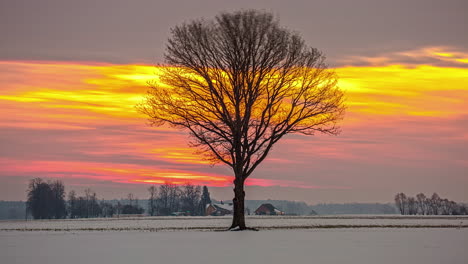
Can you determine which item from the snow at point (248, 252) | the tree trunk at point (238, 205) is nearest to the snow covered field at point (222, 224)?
the tree trunk at point (238, 205)

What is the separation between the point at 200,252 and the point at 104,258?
435 cm

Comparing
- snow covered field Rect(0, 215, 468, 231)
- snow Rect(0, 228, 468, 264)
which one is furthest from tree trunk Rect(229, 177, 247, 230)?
snow Rect(0, 228, 468, 264)

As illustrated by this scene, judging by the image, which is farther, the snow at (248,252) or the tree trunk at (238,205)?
the tree trunk at (238,205)

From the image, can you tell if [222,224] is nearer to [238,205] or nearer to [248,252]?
[238,205]

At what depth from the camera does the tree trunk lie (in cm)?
5025

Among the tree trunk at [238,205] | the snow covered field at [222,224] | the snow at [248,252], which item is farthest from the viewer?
the snow covered field at [222,224]

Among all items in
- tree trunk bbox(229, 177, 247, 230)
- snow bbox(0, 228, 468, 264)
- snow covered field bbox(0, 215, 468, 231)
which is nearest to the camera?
snow bbox(0, 228, 468, 264)

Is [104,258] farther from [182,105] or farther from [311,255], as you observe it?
[182,105]

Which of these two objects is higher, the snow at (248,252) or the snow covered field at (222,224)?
the snow covered field at (222,224)

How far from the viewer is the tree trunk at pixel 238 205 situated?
165 feet

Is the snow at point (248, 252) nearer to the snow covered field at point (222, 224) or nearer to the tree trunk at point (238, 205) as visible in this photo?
the tree trunk at point (238, 205)

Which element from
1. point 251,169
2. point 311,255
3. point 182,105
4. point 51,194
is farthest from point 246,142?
point 51,194

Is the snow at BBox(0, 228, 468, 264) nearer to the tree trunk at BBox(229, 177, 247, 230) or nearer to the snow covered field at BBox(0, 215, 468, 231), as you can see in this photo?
the tree trunk at BBox(229, 177, 247, 230)

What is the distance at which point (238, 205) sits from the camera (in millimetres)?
51062
